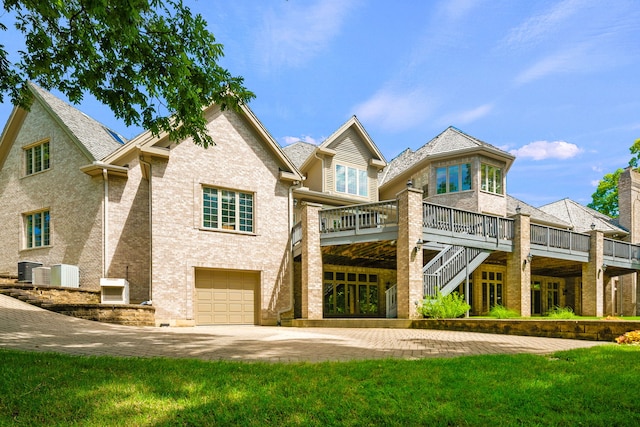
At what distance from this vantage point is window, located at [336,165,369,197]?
2442 cm

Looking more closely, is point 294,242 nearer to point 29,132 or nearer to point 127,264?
point 127,264

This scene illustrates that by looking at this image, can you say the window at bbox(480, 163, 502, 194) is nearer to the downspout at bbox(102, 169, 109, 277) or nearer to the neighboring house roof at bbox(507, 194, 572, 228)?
the neighboring house roof at bbox(507, 194, 572, 228)

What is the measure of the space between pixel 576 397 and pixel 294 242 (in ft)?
52.3

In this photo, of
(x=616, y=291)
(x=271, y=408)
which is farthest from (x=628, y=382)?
(x=616, y=291)

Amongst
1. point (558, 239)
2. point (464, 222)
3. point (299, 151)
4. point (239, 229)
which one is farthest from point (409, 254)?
point (299, 151)

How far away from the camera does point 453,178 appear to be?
2567cm

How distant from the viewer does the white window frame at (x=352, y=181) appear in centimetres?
2439

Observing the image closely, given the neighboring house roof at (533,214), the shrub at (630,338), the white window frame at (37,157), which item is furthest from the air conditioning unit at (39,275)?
the neighboring house roof at (533,214)

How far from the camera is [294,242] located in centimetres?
2075

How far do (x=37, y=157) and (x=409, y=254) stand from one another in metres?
17.2

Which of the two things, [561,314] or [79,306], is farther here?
[561,314]

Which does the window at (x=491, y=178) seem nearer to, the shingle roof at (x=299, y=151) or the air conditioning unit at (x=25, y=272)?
the shingle roof at (x=299, y=151)

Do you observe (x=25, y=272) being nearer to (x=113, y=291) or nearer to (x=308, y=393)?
(x=113, y=291)

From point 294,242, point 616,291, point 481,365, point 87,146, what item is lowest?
point 616,291
